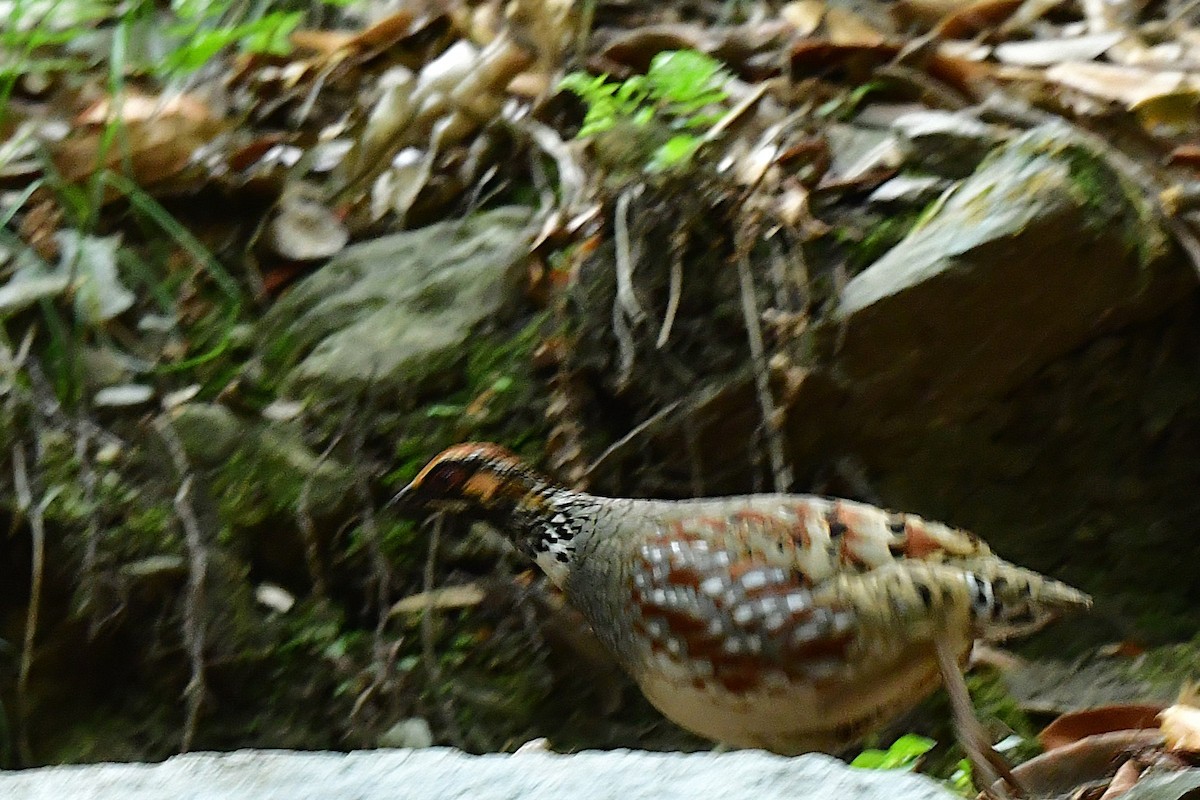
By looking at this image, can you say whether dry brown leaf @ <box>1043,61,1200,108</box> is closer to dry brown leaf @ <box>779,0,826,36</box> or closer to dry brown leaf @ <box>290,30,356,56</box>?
dry brown leaf @ <box>779,0,826,36</box>

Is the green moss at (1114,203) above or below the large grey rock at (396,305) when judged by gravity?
above

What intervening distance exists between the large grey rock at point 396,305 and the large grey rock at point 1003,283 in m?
0.99

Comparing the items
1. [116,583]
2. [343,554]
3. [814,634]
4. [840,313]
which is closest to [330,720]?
[343,554]

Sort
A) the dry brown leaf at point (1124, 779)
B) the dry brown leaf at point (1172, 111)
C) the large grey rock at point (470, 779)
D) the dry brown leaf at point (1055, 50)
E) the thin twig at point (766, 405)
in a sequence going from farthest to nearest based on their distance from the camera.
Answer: the dry brown leaf at point (1055, 50)
the dry brown leaf at point (1172, 111)
the thin twig at point (766, 405)
the dry brown leaf at point (1124, 779)
the large grey rock at point (470, 779)

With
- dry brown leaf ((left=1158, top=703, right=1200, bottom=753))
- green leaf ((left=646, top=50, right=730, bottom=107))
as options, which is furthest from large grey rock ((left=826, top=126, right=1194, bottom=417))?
dry brown leaf ((left=1158, top=703, right=1200, bottom=753))

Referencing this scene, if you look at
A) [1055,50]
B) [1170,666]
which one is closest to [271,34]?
[1055,50]

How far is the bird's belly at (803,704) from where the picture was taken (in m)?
2.26

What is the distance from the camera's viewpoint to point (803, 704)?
7.48ft

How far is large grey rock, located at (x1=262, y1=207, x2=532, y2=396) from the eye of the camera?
130 inches

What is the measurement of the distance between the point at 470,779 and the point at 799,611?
3.09ft

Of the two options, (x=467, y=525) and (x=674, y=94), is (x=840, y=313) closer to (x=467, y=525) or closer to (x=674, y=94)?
(x=674, y=94)

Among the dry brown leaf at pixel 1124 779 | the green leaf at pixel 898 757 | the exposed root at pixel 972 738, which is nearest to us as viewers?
the dry brown leaf at pixel 1124 779

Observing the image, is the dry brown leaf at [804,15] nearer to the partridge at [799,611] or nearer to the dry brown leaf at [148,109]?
the dry brown leaf at [148,109]

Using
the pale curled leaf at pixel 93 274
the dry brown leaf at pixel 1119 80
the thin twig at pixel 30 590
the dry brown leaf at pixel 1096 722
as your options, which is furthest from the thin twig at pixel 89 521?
the dry brown leaf at pixel 1119 80
